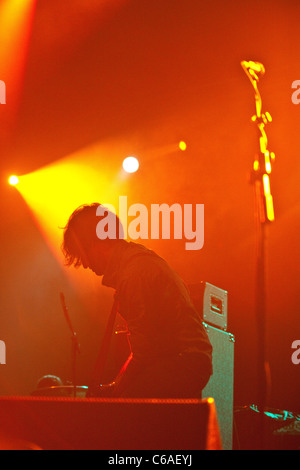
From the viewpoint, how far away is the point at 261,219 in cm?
191

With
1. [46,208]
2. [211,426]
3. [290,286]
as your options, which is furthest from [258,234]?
[46,208]

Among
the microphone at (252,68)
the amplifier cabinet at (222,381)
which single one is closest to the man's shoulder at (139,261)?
the microphone at (252,68)

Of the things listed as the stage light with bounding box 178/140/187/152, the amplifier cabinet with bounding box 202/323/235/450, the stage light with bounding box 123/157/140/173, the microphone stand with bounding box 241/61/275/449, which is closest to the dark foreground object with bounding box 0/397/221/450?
the microphone stand with bounding box 241/61/275/449

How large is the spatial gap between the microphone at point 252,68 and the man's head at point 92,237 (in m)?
0.92

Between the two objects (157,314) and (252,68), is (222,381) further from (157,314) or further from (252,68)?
(252,68)

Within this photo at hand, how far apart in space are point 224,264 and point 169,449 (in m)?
4.87

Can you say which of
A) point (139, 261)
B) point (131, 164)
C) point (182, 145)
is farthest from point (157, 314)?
point (131, 164)

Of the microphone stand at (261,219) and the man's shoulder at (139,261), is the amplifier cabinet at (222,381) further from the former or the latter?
the microphone stand at (261,219)

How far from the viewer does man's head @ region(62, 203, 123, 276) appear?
2377 mm

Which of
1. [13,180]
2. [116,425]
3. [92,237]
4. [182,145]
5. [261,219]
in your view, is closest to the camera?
[116,425]

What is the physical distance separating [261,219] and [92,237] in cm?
84

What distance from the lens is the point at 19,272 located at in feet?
19.9

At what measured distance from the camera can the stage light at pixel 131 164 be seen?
584cm

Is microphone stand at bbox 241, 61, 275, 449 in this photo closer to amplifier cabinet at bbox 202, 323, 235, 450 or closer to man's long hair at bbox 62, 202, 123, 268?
man's long hair at bbox 62, 202, 123, 268
